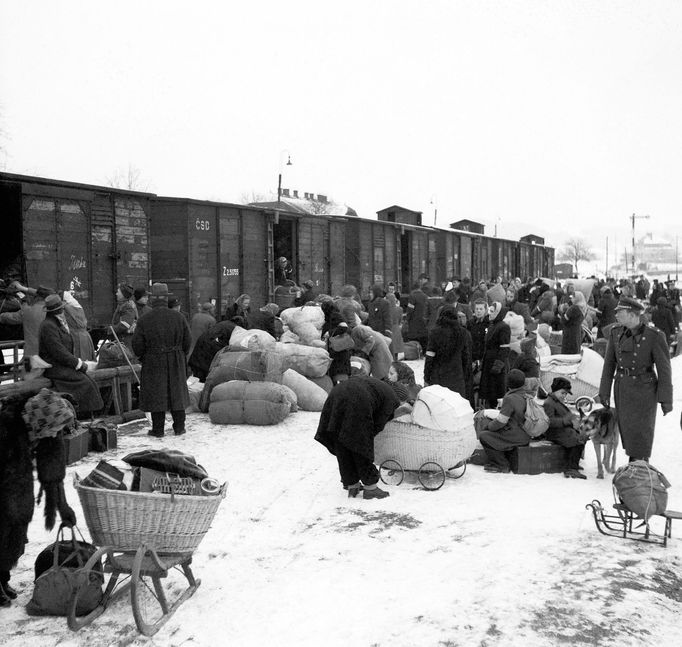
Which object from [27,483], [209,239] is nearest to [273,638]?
[27,483]

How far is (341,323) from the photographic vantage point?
10.7 metres

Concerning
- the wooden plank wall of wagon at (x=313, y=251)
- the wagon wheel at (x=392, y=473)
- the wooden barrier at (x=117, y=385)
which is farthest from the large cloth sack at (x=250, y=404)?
the wooden plank wall of wagon at (x=313, y=251)

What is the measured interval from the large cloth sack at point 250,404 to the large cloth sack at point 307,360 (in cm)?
114

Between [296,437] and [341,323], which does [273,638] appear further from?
[341,323]

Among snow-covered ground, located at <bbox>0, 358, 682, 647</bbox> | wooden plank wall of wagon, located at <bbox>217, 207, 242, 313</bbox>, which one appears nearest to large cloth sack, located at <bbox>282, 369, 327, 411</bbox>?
snow-covered ground, located at <bbox>0, 358, 682, 647</bbox>

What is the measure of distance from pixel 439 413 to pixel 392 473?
833mm

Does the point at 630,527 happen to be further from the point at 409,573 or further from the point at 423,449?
the point at 423,449

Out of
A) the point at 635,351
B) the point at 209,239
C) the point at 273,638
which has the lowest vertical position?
the point at 273,638

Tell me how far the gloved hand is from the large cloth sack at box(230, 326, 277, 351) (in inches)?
124

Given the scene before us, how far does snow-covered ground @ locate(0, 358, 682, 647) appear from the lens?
4.40m

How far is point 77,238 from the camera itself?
14.4m

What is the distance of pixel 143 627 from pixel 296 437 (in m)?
5.13

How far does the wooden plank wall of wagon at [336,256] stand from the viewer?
2344cm

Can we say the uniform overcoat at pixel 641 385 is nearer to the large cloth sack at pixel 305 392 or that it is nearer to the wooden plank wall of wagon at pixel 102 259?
the large cloth sack at pixel 305 392
